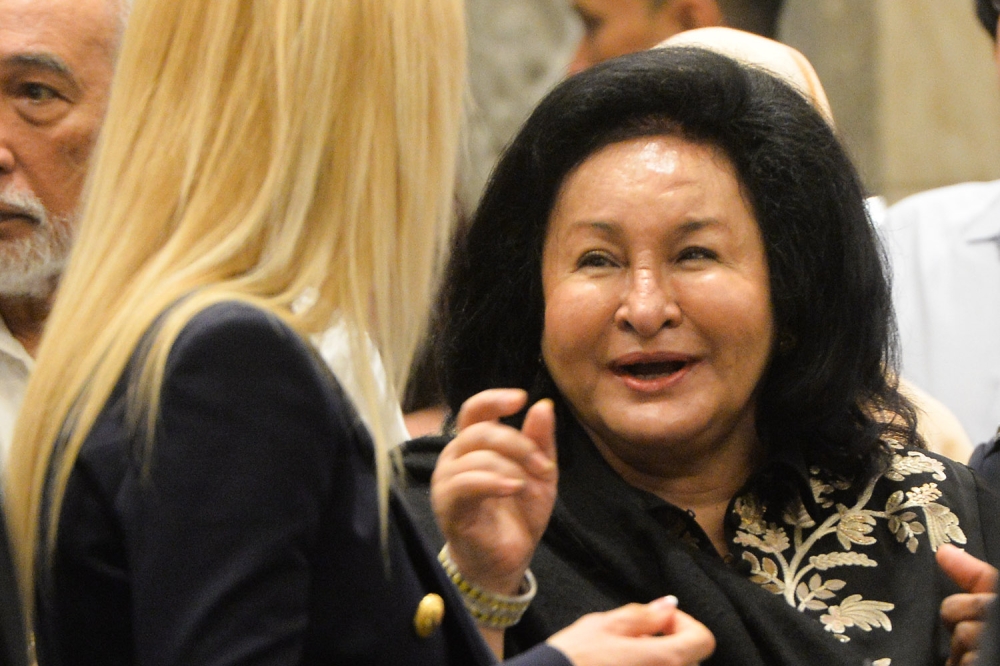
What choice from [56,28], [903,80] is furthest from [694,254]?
[903,80]

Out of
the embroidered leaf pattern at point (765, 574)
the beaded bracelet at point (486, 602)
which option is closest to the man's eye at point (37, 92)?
the beaded bracelet at point (486, 602)

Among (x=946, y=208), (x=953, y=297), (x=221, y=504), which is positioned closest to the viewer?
(x=221, y=504)

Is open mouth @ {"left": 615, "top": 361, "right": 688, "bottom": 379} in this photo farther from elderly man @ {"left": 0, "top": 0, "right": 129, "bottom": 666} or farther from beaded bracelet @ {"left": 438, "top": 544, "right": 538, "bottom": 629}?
elderly man @ {"left": 0, "top": 0, "right": 129, "bottom": 666}

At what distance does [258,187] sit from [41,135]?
1465 millimetres

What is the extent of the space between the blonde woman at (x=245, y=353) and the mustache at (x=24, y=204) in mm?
1274

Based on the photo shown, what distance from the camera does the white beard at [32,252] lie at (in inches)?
108

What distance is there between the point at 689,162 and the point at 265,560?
129cm

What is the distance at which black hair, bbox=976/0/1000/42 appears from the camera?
3477mm

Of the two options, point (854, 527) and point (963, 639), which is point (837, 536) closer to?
point (854, 527)

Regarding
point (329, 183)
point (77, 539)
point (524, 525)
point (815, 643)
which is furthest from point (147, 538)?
point (815, 643)

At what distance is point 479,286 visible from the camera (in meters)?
2.64

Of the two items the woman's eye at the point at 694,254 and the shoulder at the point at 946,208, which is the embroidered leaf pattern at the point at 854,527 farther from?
the shoulder at the point at 946,208

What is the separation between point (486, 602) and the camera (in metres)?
1.85

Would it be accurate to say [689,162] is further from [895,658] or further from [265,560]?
[265,560]
